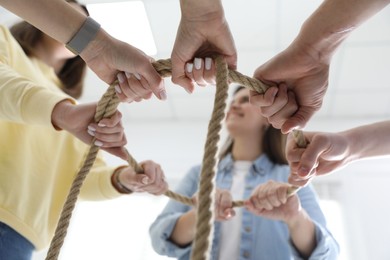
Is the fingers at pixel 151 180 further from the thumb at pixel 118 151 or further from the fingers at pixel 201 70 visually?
the fingers at pixel 201 70

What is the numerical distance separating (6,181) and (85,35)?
0.31m

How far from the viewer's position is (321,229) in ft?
2.62

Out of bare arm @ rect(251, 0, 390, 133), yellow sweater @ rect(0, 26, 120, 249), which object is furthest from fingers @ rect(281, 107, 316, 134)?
yellow sweater @ rect(0, 26, 120, 249)

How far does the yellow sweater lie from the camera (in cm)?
56

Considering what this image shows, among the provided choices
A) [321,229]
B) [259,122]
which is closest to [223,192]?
[321,229]

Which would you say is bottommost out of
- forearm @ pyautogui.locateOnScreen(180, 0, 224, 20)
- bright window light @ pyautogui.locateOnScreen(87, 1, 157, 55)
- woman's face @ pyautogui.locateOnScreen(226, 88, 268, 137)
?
forearm @ pyautogui.locateOnScreen(180, 0, 224, 20)

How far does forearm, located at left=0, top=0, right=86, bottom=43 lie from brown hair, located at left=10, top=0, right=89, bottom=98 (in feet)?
1.39

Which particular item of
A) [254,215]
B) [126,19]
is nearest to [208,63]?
[254,215]

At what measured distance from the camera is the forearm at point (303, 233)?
2.52ft

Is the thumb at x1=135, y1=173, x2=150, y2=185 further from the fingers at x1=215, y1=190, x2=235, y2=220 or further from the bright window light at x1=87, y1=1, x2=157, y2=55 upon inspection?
the bright window light at x1=87, y1=1, x2=157, y2=55

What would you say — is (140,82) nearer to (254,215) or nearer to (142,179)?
(142,179)

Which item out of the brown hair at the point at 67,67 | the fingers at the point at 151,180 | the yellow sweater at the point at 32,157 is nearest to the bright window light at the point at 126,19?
the brown hair at the point at 67,67

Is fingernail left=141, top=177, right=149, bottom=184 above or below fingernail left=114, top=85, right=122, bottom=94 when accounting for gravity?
below

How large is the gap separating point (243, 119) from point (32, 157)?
686 millimetres
